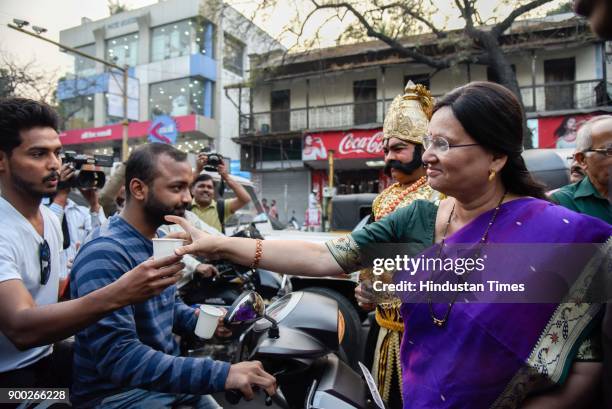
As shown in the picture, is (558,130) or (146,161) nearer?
(146,161)

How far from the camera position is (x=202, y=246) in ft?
4.76

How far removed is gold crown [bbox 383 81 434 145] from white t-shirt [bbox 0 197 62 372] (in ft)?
6.12

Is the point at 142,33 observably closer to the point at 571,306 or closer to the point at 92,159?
the point at 92,159

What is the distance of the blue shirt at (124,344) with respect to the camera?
1.48 m

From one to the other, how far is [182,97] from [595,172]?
2099cm

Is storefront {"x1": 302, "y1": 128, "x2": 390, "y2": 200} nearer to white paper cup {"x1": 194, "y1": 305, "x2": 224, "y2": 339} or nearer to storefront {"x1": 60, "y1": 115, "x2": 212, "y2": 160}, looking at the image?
storefront {"x1": 60, "y1": 115, "x2": 212, "y2": 160}

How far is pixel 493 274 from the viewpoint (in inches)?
45.1

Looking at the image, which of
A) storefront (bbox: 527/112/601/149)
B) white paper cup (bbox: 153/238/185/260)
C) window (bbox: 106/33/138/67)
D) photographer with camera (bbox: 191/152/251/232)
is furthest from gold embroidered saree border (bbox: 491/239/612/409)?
storefront (bbox: 527/112/601/149)

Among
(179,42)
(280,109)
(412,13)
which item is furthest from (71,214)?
(179,42)

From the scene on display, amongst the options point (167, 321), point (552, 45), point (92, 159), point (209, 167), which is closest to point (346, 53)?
point (552, 45)

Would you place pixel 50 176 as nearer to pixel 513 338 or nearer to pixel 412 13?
pixel 513 338

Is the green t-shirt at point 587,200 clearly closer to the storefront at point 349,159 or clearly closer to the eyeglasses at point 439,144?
the eyeglasses at point 439,144

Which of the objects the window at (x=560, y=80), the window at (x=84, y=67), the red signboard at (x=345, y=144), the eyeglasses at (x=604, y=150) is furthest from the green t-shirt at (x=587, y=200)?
the window at (x=84, y=67)

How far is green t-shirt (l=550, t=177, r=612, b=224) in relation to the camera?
1.96m
